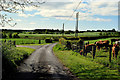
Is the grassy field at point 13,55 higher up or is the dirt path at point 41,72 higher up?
the grassy field at point 13,55

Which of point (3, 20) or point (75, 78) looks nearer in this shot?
point (75, 78)

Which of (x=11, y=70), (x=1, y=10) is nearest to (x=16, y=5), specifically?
(x=1, y=10)

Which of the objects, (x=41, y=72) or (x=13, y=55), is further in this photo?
(x=13, y=55)

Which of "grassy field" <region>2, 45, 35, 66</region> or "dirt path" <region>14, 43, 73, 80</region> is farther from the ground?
"grassy field" <region>2, 45, 35, 66</region>

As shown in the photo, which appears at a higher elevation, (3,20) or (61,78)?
(3,20)

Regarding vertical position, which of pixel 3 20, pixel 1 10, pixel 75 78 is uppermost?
pixel 1 10

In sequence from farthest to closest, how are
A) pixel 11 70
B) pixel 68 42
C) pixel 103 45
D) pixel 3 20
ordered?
1. pixel 68 42
2. pixel 103 45
3. pixel 3 20
4. pixel 11 70

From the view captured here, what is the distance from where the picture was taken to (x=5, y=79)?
7539 mm

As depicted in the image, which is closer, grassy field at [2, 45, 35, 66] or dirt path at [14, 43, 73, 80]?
dirt path at [14, 43, 73, 80]

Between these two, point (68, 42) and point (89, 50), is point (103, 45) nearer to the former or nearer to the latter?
point (89, 50)

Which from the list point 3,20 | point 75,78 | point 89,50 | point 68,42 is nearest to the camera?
point 75,78

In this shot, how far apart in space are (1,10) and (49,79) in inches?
247

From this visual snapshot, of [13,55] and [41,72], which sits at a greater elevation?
[13,55]

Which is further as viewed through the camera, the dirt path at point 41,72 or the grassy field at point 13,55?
the grassy field at point 13,55
